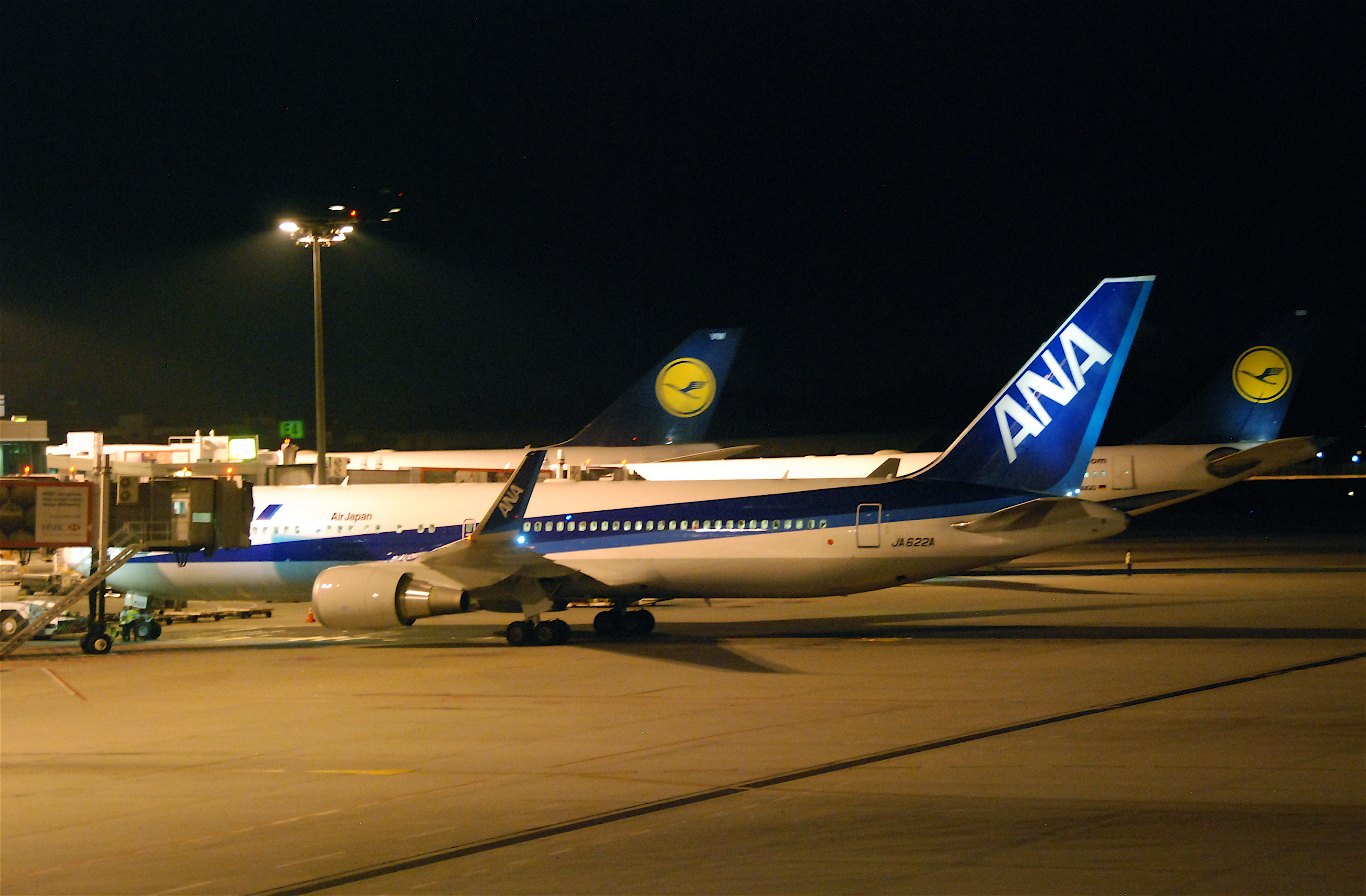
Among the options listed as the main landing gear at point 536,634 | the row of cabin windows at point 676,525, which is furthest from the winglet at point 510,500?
the main landing gear at point 536,634

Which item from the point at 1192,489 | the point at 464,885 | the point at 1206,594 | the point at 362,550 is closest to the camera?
the point at 464,885

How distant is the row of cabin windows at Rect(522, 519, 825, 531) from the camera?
811 inches

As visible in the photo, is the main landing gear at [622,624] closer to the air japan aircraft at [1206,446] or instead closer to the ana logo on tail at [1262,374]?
the air japan aircraft at [1206,446]

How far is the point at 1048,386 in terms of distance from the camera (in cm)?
2058

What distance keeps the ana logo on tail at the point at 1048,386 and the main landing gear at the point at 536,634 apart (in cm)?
804

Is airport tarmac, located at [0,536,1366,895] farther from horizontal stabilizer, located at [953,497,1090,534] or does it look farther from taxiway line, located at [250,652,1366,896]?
horizontal stabilizer, located at [953,497,1090,534]

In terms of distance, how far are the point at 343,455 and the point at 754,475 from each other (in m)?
14.8

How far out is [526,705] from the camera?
14.1m

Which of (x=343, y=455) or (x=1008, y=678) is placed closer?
(x=1008, y=678)

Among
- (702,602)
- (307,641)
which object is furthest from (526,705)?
(702,602)

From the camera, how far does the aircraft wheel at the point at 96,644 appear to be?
2012 cm

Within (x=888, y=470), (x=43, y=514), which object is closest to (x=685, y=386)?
(x=888, y=470)

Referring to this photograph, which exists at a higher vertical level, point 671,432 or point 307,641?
point 671,432

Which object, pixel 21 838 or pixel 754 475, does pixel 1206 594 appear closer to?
pixel 754 475
